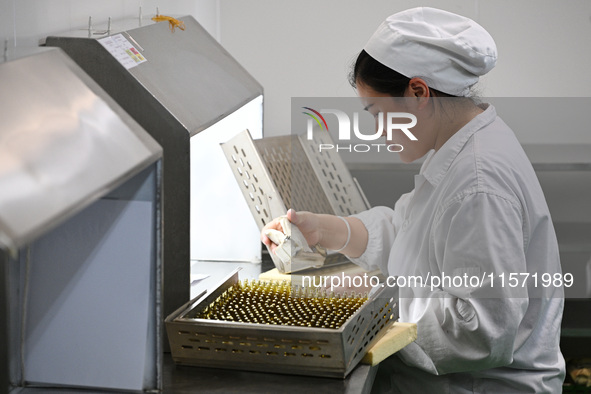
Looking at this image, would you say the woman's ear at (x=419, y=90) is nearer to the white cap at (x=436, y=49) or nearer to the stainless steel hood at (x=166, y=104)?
the white cap at (x=436, y=49)

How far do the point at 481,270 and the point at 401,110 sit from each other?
1.31 ft

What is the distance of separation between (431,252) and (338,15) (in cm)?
161

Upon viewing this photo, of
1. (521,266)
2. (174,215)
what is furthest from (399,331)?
(174,215)

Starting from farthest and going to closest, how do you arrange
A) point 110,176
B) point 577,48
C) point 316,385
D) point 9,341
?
point 577,48 → point 316,385 → point 9,341 → point 110,176

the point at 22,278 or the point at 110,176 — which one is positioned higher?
the point at 110,176

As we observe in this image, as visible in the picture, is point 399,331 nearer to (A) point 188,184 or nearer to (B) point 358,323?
(B) point 358,323

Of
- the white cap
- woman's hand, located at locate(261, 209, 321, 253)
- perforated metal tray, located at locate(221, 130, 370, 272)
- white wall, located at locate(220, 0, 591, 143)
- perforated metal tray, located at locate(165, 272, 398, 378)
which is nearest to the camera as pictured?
perforated metal tray, located at locate(165, 272, 398, 378)

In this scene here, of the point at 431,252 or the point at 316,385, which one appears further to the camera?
the point at 431,252

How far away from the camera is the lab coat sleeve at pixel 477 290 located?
4.15 ft

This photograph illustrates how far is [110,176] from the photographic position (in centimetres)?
83

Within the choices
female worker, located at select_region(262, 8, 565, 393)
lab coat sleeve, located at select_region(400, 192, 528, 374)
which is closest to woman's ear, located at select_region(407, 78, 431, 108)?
female worker, located at select_region(262, 8, 565, 393)

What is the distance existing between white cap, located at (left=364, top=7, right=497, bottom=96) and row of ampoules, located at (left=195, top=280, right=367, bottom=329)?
0.48 meters

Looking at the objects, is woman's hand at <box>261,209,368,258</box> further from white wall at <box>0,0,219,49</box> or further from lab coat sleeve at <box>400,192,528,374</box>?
white wall at <box>0,0,219,49</box>

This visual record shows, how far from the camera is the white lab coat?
4.18ft
